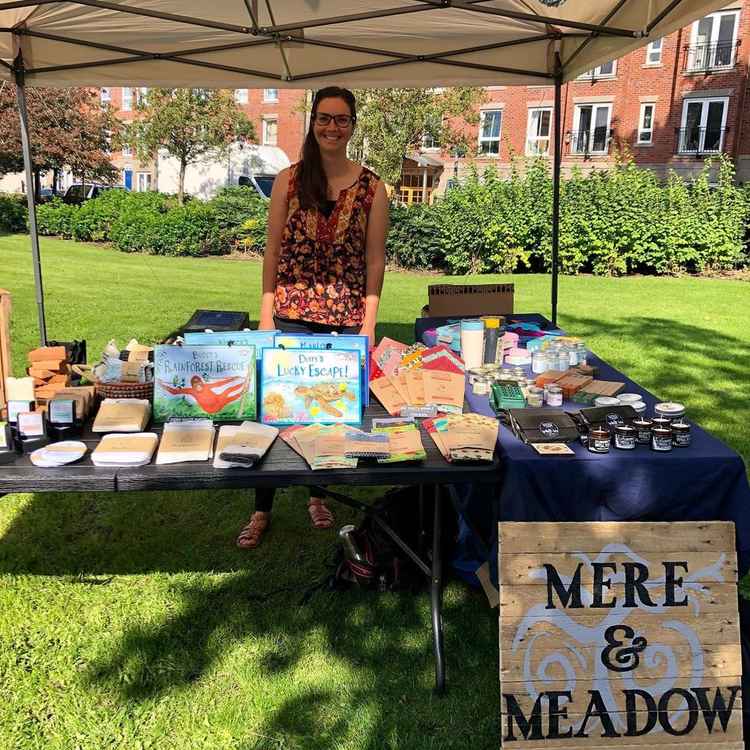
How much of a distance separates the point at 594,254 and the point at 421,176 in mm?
19811

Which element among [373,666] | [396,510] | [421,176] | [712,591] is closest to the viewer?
[712,591]

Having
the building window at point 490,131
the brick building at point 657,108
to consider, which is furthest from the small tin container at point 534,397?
the building window at point 490,131

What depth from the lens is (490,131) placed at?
1135 inches

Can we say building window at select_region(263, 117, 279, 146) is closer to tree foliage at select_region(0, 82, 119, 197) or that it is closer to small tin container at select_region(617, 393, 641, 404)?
tree foliage at select_region(0, 82, 119, 197)

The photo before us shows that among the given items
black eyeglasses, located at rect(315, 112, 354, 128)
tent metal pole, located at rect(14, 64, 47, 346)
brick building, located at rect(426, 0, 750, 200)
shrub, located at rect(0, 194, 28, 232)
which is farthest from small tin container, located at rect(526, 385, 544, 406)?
brick building, located at rect(426, 0, 750, 200)

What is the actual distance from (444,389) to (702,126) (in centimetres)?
2552

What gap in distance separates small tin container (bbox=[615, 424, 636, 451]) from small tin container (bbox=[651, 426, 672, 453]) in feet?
0.18

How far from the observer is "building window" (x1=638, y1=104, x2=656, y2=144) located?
25.3 metres

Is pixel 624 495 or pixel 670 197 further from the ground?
pixel 670 197

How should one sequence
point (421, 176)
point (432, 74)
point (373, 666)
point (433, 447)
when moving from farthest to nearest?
point (421, 176) < point (432, 74) < point (373, 666) < point (433, 447)

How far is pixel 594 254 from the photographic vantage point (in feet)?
44.0


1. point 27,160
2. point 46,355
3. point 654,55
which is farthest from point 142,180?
point 46,355

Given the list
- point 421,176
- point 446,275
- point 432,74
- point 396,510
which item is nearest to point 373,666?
point 396,510

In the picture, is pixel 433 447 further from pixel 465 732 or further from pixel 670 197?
pixel 670 197
